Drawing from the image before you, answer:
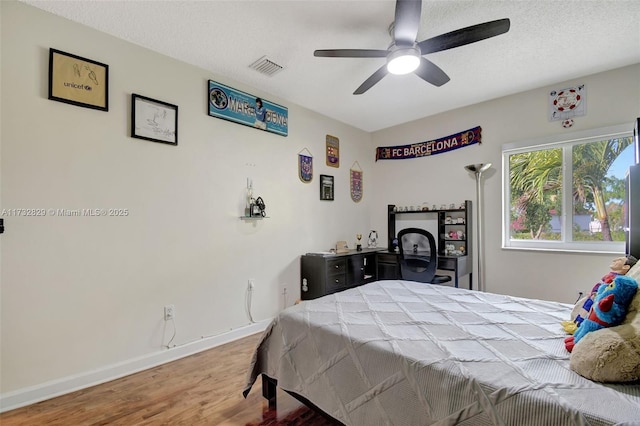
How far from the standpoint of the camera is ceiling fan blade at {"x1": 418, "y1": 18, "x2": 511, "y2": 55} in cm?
167

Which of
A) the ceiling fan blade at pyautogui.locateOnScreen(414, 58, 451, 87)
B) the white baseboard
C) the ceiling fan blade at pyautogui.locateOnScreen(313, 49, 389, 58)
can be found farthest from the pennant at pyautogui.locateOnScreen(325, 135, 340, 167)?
the white baseboard

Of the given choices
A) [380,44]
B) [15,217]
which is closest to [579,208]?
[380,44]

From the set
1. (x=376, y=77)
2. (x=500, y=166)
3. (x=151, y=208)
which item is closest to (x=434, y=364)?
(x=376, y=77)

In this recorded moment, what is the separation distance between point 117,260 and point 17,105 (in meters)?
1.17

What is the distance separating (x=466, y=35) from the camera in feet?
5.85

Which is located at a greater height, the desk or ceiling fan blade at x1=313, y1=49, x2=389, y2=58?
ceiling fan blade at x1=313, y1=49, x2=389, y2=58

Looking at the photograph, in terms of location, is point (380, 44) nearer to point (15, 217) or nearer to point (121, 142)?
point (121, 142)

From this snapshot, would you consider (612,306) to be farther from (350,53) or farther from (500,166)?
(500,166)

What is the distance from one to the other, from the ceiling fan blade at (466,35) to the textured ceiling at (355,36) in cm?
26

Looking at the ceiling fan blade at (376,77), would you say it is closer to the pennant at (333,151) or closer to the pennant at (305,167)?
the pennant at (305,167)

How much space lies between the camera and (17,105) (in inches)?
72.7

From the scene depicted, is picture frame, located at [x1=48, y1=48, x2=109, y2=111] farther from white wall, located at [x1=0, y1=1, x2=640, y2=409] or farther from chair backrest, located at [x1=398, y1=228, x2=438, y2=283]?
chair backrest, located at [x1=398, y1=228, x2=438, y2=283]

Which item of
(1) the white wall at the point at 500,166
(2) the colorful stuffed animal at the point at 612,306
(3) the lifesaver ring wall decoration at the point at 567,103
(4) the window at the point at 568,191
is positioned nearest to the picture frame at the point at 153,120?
(2) the colorful stuffed animal at the point at 612,306

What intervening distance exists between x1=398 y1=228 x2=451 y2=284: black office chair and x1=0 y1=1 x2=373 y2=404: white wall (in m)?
1.41
